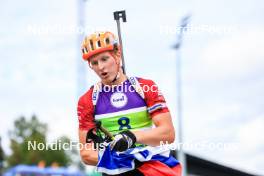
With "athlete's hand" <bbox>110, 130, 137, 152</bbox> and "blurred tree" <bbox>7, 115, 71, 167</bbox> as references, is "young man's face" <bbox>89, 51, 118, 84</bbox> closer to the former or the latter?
"athlete's hand" <bbox>110, 130, 137, 152</bbox>

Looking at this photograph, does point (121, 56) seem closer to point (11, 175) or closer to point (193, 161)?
point (193, 161)

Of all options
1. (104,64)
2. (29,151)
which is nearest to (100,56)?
(104,64)

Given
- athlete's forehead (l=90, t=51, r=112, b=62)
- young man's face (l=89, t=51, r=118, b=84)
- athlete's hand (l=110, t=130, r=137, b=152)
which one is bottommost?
athlete's hand (l=110, t=130, r=137, b=152)

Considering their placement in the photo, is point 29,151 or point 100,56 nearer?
point 100,56

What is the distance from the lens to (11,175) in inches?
1165

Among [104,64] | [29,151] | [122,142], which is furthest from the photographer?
[29,151]

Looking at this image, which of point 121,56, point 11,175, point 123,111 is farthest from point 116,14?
point 11,175

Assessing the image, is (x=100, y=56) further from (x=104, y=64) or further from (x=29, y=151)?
(x=29, y=151)

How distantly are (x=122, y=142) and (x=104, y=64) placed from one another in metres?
0.79

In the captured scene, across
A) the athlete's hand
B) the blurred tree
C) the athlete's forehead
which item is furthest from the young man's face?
the blurred tree

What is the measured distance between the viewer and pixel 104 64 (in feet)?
19.4

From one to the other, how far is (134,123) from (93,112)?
1.38ft

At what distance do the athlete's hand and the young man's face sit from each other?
0.63m

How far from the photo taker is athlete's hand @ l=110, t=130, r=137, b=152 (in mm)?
5652
